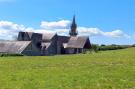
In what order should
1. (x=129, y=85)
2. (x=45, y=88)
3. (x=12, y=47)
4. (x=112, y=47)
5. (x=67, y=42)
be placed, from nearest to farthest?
(x=45, y=88), (x=129, y=85), (x=12, y=47), (x=112, y=47), (x=67, y=42)

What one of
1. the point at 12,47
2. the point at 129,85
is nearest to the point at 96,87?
the point at 129,85

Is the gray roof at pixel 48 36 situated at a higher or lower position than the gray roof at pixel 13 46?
higher

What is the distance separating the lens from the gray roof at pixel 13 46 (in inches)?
4192

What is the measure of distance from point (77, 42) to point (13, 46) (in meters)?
31.2

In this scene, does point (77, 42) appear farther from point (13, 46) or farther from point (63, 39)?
point (13, 46)

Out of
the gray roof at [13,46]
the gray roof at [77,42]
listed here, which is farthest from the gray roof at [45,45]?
the gray roof at [13,46]

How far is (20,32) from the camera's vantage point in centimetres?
13338

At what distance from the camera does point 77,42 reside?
436 feet

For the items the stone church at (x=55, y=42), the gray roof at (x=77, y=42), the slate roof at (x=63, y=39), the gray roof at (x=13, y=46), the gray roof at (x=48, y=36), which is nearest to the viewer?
the gray roof at (x=13, y=46)

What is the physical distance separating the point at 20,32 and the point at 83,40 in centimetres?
2376

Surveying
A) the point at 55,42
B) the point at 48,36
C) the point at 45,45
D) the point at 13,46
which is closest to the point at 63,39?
the point at 48,36

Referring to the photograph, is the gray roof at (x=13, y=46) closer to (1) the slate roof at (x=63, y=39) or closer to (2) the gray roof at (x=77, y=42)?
(2) the gray roof at (x=77, y=42)

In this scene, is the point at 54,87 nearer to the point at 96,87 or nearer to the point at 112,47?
the point at 96,87

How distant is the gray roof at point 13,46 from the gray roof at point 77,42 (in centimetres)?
2752
